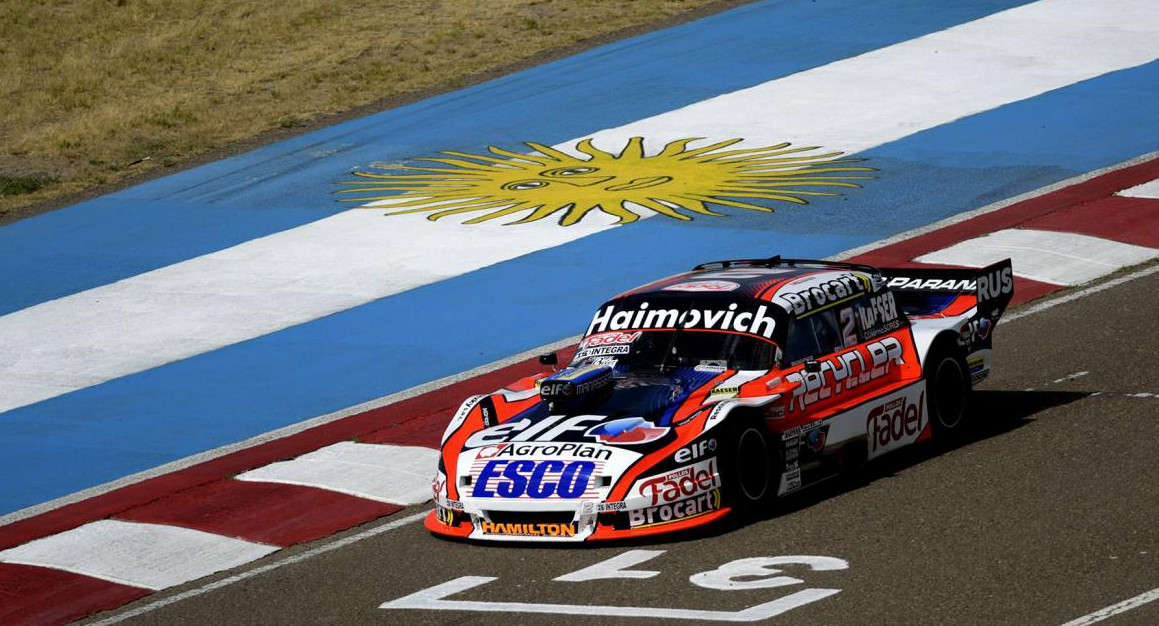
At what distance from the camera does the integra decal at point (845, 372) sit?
1069 cm

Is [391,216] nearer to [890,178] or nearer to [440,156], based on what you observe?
[440,156]

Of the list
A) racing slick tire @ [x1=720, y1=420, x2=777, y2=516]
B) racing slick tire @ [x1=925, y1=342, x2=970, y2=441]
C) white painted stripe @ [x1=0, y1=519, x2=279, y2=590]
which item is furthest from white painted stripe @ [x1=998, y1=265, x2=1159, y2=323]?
white painted stripe @ [x1=0, y1=519, x2=279, y2=590]

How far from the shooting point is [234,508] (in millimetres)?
12031

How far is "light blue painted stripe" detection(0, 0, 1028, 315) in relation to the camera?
20969 mm

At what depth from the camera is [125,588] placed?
1059 cm

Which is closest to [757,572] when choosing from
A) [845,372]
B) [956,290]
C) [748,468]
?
[748,468]

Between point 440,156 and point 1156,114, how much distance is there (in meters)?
9.42

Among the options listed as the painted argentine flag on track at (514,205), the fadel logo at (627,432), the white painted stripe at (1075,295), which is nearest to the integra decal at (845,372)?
the fadel logo at (627,432)

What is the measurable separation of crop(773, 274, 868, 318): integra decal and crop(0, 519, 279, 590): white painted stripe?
373 cm

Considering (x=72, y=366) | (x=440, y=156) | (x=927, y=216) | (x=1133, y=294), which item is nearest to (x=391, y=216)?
(x=440, y=156)

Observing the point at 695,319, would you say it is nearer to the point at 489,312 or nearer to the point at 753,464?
the point at 753,464

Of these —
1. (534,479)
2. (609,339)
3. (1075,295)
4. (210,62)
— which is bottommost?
(1075,295)

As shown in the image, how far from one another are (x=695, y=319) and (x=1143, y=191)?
30.1ft

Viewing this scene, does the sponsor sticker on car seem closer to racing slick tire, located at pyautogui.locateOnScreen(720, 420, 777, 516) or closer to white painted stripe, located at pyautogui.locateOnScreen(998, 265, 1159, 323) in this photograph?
racing slick tire, located at pyautogui.locateOnScreen(720, 420, 777, 516)
